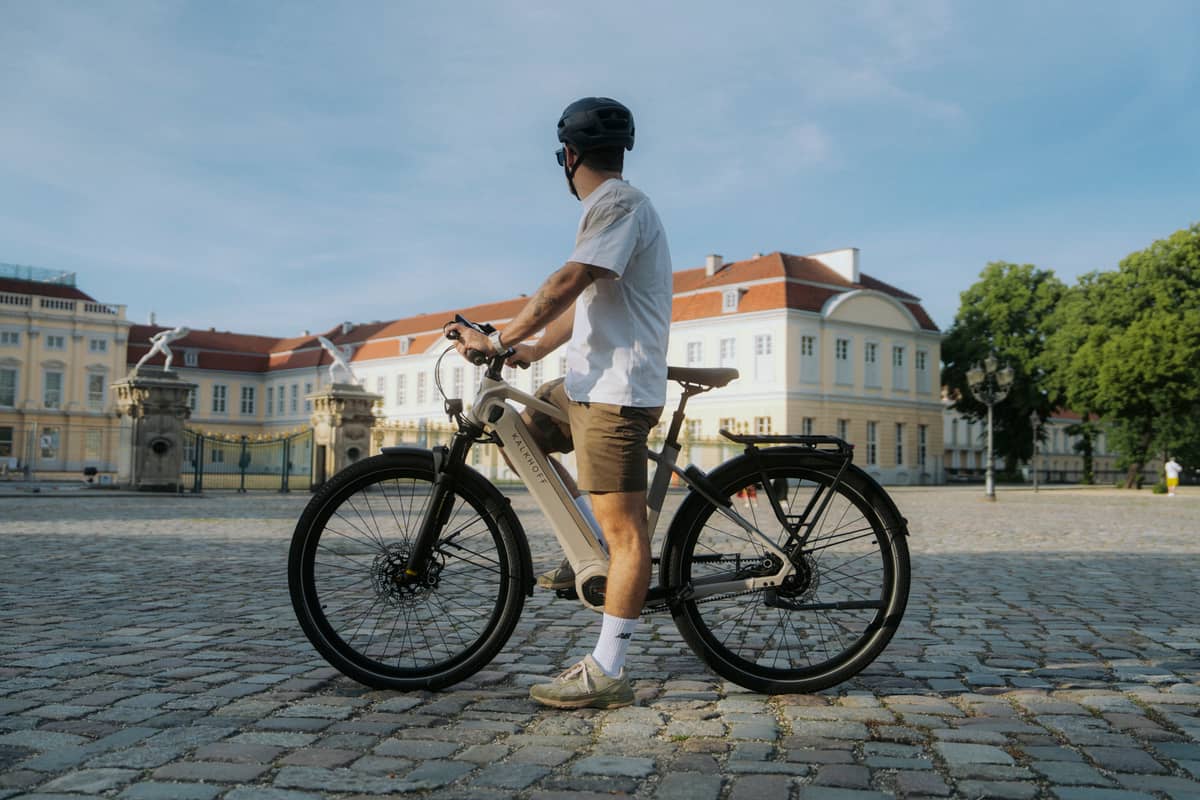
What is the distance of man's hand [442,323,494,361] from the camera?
3.73 m

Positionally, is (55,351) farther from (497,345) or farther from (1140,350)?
(497,345)

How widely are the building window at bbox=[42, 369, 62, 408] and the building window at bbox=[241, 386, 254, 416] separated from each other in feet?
50.3

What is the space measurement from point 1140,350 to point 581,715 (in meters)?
45.6

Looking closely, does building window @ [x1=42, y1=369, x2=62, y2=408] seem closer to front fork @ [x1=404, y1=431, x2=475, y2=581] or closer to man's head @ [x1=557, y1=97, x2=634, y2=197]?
front fork @ [x1=404, y1=431, x2=475, y2=581]

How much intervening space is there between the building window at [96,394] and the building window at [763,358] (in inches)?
1715

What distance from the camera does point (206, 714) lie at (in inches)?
136

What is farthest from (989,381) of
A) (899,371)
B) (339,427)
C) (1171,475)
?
(899,371)

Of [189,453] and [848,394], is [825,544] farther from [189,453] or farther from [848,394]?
[848,394]

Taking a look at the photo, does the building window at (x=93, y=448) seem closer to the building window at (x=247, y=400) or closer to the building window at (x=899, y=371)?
the building window at (x=247, y=400)

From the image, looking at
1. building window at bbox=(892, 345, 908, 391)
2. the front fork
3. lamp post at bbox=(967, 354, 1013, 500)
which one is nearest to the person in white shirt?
lamp post at bbox=(967, 354, 1013, 500)

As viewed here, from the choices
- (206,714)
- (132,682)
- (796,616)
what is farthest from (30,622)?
(796,616)

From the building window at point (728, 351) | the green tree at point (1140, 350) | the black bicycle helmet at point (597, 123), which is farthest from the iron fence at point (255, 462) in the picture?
the green tree at point (1140, 350)

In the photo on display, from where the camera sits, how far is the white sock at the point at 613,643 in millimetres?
3615

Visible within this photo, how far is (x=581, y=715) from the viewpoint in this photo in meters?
3.52
